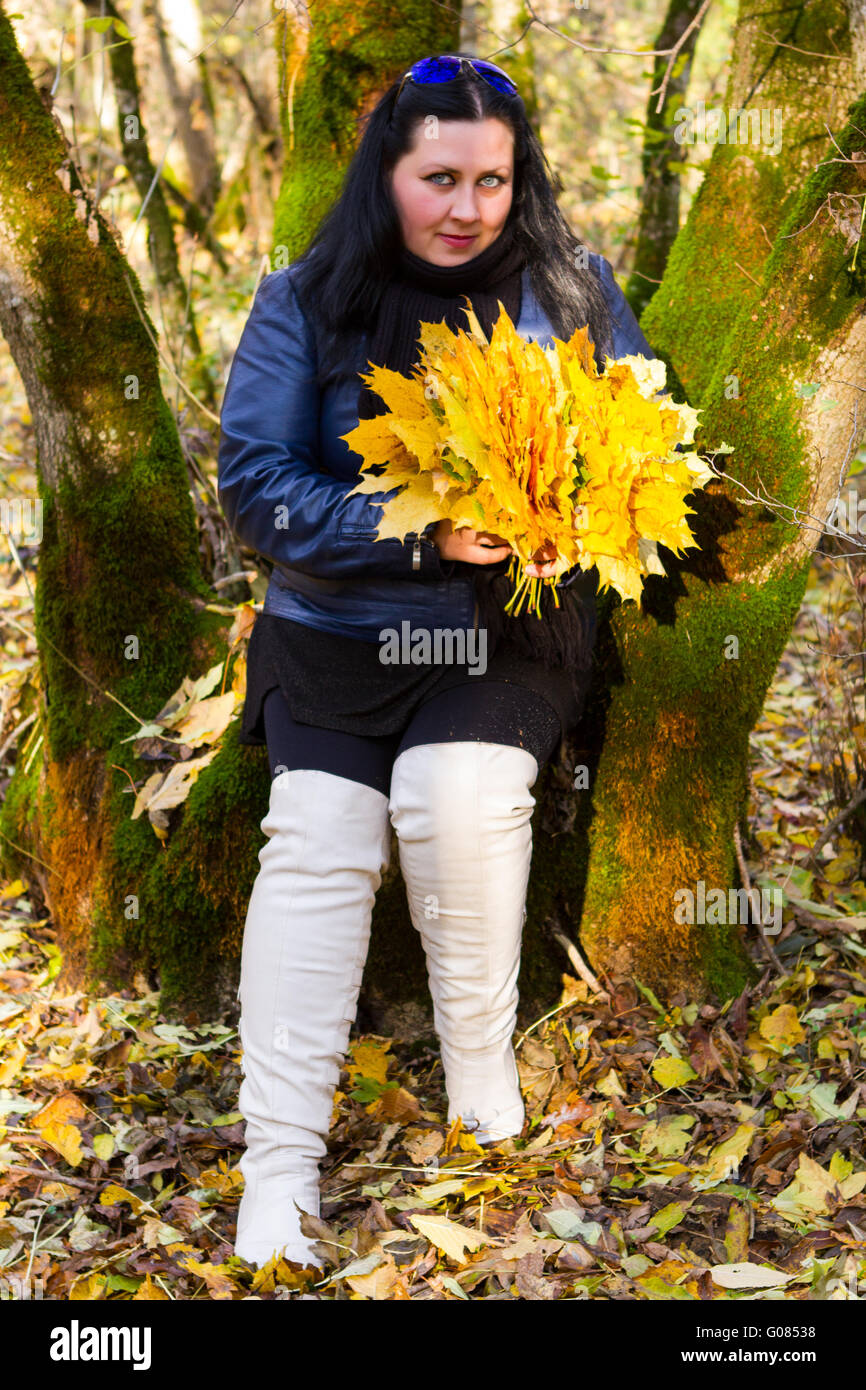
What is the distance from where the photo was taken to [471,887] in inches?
96.4

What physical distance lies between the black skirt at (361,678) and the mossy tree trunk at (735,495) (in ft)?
1.29

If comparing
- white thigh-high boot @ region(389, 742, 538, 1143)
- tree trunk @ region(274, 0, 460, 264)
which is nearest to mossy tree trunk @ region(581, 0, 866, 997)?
white thigh-high boot @ region(389, 742, 538, 1143)

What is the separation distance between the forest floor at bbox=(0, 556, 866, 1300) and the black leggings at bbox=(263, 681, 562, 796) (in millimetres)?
832

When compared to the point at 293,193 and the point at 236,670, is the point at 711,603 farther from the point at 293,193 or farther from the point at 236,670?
the point at 293,193

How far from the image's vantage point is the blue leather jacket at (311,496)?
7.97 feet

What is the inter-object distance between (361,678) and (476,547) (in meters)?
0.38

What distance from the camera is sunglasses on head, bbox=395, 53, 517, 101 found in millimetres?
2482

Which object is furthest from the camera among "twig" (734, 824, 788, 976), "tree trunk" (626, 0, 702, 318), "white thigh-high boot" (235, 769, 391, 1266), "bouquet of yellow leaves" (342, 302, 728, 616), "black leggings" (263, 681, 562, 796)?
"tree trunk" (626, 0, 702, 318)

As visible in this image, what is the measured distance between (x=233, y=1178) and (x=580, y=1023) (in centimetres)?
93

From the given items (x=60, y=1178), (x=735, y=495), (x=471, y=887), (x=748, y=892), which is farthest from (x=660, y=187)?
(x=60, y=1178)

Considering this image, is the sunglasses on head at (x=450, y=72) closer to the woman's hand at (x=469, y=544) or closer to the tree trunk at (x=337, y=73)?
the woman's hand at (x=469, y=544)

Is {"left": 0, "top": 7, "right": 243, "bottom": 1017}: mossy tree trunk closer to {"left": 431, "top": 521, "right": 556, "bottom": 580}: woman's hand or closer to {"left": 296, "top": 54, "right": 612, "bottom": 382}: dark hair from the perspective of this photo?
{"left": 296, "top": 54, "right": 612, "bottom": 382}: dark hair

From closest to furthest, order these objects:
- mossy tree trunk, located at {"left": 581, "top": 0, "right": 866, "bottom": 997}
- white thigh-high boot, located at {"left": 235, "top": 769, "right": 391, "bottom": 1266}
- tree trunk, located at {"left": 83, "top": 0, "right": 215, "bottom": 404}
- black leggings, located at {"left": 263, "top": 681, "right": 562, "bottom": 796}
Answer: white thigh-high boot, located at {"left": 235, "top": 769, "right": 391, "bottom": 1266}
black leggings, located at {"left": 263, "top": 681, "right": 562, "bottom": 796}
mossy tree trunk, located at {"left": 581, "top": 0, "right": 866, "bottom": 997}
tree trunk, located at {"left": 83, "top": 0, "right": 215, "bottom": 404}

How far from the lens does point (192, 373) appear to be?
6238 mm
